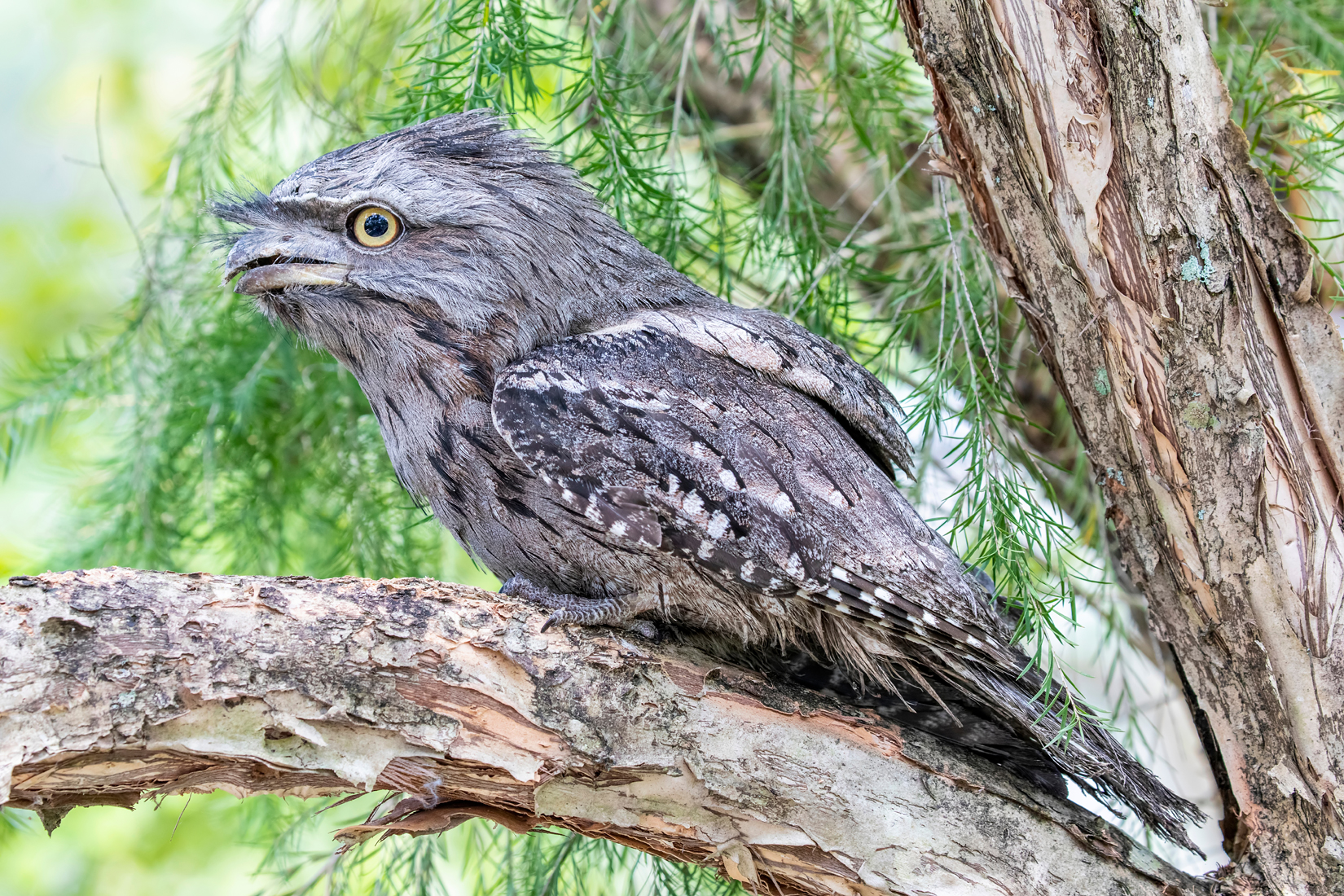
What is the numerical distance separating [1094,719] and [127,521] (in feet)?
8.88

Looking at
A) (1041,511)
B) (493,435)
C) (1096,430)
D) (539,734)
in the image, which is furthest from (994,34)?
(539,734)

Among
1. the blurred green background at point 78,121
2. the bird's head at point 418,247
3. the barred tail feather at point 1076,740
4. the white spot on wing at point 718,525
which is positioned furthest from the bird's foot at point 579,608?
the blurred green background at point 78,121

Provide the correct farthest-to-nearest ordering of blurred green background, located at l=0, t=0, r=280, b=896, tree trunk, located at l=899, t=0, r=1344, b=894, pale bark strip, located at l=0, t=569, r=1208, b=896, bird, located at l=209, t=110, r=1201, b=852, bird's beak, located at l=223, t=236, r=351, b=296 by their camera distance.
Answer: blurred green background, located at l=0, t=0, r=280, b=896
bird's beak, located at l=223, t=236, r=351, b=296
bird, located at l=209, t=110, r=1201, b=852
tree trunk, located at l=899, t=0, r=1344, b=894
pale bark strip, located at l=0, t=569, r=1208, b=896

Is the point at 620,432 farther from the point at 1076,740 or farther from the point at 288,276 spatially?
the point at 1076,740

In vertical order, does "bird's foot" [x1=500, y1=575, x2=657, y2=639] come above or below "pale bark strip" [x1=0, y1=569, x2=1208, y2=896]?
above

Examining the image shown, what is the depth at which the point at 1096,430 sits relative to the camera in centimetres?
214

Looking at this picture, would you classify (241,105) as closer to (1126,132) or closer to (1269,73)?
(1126,132)

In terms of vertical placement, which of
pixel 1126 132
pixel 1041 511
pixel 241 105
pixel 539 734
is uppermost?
pixel 1126 132

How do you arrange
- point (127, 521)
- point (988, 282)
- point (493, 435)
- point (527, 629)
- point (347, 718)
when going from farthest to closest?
1. point (127, 521)
2. point (988, 282)
3. point (493, 435)
4. point (527, 629)
5. point (347, 718)

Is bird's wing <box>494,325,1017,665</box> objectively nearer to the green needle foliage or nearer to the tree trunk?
the green needle foliage

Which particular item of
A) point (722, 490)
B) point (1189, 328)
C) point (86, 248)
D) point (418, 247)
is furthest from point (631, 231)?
point (86, 248)

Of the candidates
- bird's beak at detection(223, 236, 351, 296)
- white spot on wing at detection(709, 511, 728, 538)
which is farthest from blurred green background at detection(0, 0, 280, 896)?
white spot on wing at detection(709, 511, 728, 538)

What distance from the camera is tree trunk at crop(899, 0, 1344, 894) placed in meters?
1.92

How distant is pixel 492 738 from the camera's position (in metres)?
1.92
